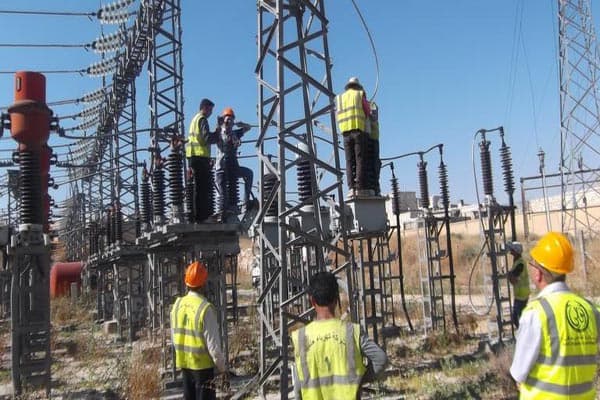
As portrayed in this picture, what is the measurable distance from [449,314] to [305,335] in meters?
12.0

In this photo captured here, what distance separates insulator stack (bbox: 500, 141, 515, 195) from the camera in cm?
1094

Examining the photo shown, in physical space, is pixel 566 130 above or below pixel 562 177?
above

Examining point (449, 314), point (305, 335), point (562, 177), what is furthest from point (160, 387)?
point (562, 177)

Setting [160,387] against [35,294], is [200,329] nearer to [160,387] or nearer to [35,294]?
[160,387]

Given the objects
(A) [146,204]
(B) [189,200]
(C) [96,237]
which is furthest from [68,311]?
(B) [189,200]

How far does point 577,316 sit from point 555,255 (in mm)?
334

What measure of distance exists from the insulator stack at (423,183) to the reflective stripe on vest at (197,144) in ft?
16.9

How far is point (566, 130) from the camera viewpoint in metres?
20.4

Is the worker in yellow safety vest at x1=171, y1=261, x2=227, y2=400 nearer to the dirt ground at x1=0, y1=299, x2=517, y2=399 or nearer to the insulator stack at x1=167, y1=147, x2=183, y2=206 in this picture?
the dirt ground at x1=0, y1=299, x2=517, y2=399

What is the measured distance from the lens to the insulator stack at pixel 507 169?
10.9 metres

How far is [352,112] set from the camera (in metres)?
7.52

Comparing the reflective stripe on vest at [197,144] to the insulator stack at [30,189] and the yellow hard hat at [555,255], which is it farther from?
the yellow hard hat at [555,255]

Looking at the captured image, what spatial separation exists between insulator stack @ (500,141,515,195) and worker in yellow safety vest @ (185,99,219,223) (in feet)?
18.6

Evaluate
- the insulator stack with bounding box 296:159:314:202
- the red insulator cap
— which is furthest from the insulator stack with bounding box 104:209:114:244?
the insulator stack with bounding box 296:159:314:202
